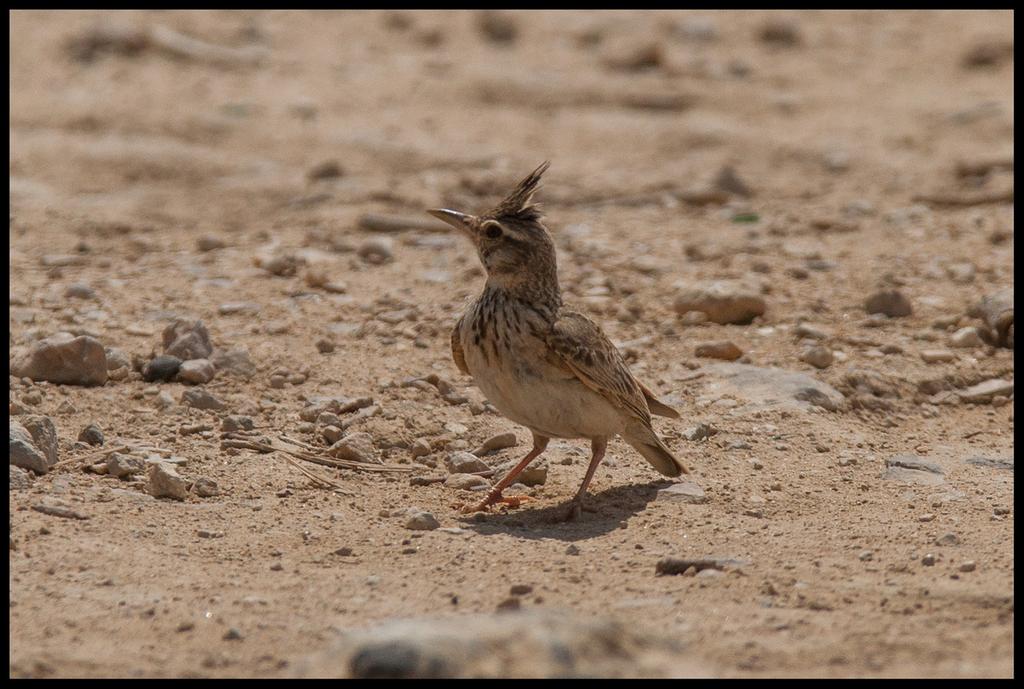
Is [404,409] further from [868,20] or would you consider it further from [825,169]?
[868,20]

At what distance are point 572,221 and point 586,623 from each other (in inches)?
274

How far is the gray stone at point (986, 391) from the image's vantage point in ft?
25.4

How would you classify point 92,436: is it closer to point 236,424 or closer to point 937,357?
point 236,424

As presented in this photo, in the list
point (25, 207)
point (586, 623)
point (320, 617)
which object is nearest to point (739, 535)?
point (320, 617)

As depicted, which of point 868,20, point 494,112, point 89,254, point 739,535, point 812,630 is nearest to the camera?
point 812,630

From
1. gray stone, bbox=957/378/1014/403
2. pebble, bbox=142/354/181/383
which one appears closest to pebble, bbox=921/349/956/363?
gray stone, bbox=957/378/1014/403

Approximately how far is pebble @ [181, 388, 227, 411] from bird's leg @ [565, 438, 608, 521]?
1.86m

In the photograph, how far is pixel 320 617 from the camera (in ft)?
15.5

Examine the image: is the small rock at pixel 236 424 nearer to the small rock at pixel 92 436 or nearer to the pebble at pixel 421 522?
the small rock at pixel 92 436

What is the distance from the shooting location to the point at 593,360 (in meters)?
6.18

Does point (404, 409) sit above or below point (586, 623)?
below

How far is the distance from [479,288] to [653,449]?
8.48 ft

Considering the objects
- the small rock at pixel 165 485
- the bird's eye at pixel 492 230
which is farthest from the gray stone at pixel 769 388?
the small rock at pixel 165 485

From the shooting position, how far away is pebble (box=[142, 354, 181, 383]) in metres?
7.33
